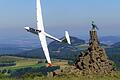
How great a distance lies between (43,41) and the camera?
9781 centimetres

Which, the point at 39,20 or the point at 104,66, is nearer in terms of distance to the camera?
the point at 39,20

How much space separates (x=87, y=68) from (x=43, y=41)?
16.3 meters

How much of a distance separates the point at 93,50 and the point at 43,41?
54.6 ft

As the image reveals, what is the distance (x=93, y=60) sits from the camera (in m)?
108

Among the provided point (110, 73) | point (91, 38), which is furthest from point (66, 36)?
point (110, 73)

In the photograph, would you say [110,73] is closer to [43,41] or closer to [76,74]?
[76,74]

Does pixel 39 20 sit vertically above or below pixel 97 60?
above

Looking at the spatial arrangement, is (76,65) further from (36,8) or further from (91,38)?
(36,8)

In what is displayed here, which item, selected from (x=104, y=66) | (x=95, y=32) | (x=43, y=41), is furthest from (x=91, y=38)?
(x=43, y=41)

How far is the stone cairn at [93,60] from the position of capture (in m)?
108

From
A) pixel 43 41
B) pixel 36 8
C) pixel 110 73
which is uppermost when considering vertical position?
pixel 36 8

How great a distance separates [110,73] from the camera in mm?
108938

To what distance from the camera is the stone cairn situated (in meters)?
108

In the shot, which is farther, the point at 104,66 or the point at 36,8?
the point at 104,66
